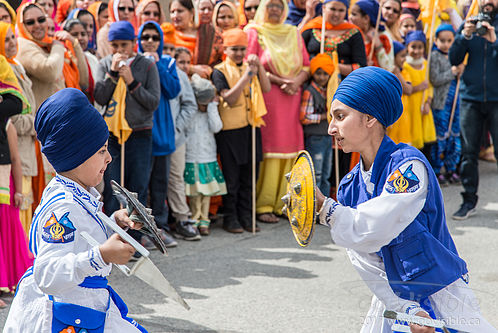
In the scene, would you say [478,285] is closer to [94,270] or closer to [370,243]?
[370,243]

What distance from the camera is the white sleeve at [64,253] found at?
91.6 inches

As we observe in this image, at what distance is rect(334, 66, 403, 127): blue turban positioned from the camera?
265cm

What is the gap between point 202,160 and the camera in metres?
6.86

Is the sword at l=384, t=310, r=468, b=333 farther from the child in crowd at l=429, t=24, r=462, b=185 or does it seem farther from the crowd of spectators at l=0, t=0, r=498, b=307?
the child in crowd at l=429, t=24, r=462, b=185

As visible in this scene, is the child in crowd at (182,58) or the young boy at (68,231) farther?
the child in crowd at (182,58)

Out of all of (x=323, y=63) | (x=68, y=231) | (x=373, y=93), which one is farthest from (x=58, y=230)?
(x=323, y=63)

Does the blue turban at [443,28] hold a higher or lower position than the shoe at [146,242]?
higher

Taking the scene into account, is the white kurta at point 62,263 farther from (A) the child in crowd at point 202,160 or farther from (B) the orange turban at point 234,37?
(B) the orange turban at point 234,37

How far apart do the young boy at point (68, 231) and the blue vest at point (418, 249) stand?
953 millimetres

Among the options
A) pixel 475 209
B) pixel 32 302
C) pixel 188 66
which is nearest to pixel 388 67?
pixel 475 209

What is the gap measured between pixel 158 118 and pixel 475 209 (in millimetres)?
3750

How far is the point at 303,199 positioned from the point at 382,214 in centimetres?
28

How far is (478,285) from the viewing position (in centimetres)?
529

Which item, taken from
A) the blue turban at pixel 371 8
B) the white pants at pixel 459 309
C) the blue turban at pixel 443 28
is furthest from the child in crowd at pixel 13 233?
the blue turban at pixel 443 28
